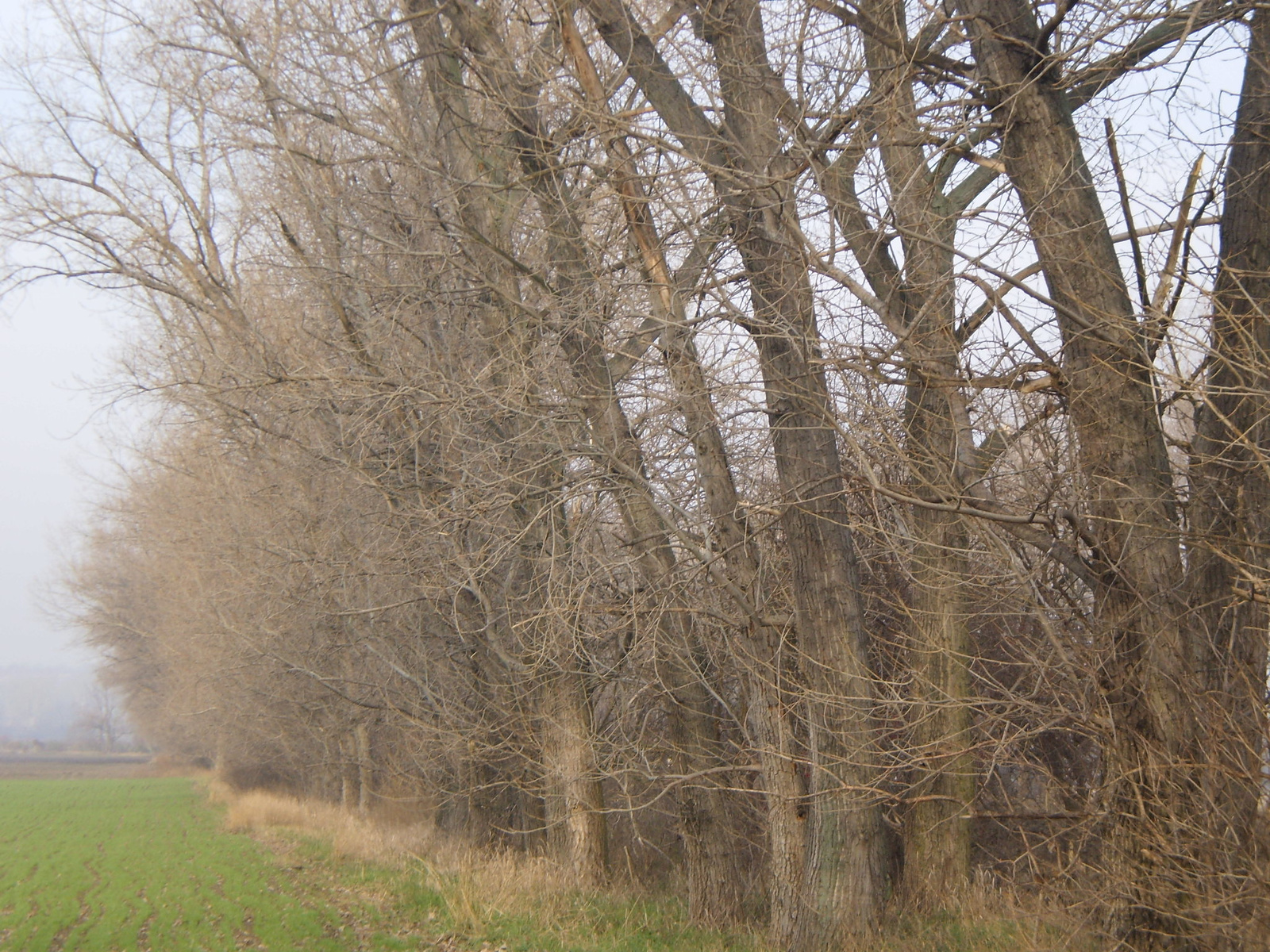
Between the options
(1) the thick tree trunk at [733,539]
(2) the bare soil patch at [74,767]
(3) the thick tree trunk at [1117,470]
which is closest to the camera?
(3) the thick tree trunk at [1117,470]

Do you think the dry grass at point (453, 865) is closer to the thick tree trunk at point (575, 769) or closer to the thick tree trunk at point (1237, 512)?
the thick tree trunk at point (575, 769)

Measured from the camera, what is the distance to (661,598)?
29.5ft

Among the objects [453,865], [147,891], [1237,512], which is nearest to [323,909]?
[453,865]

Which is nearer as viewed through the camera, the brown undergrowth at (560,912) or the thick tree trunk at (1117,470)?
the thick tree trunk at (1117,470)

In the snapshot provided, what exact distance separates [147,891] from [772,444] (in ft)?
51.4

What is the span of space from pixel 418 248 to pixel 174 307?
379 inches

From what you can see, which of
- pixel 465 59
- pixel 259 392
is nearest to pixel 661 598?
pixel 465 59

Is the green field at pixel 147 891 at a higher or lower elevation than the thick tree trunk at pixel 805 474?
lower

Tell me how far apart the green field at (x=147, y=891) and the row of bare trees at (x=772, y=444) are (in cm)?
294

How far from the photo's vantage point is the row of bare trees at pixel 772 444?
5.53 meters

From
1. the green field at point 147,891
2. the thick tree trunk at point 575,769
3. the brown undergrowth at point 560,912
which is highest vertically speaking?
the thick tree trunk at point 575,769

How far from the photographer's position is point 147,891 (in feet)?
59.9

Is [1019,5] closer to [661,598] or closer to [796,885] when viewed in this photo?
[661,598]

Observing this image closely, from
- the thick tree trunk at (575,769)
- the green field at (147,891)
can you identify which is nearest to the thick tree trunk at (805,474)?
the thick tree trunk at (575,769)
